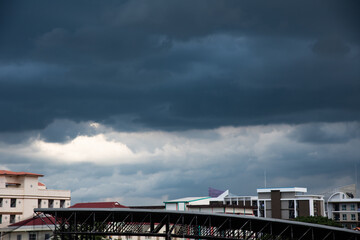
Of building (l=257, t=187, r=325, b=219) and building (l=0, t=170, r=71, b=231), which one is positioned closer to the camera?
building (l=0, t=170, r=71, b=231)

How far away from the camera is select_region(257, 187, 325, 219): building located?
127750mm

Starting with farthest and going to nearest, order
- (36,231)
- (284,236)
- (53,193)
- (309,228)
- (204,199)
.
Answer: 1. (204,199)
2. (53,193)
3. (36,231)
4. (284,236)
5. (309,228)

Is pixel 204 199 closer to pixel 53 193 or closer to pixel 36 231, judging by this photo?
pixel 53 193

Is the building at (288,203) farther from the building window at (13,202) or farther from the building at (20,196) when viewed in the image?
the building window at (13,202)

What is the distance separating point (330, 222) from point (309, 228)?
53.9 m

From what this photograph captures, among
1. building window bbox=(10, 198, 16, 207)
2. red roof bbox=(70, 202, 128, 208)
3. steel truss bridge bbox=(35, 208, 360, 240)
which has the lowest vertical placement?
steel truss bridge bbox=(35, 208, 360, 240)


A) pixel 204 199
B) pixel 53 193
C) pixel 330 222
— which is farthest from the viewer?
pixel 204 199

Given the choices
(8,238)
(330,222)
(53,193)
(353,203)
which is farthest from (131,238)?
(353,203)

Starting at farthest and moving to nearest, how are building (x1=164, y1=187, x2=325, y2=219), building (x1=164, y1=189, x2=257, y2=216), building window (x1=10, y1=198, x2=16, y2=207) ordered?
building (x1=164, y1=187, x2=325, y2=219) < building (x1=164, y1=189, x2=257, y2=216) < building window (x1=10, y1=198, x2=16, y2=207)

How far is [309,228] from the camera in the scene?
54312mm

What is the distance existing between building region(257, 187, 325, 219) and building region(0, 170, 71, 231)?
191 feet

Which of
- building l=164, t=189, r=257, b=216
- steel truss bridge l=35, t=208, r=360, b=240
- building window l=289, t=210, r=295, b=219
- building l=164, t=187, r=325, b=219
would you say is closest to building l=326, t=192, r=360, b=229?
building l=164, t=187, r=325, b=219

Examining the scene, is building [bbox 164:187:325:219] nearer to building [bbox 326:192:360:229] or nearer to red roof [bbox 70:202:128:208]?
building [bbox 326:192:360:229]

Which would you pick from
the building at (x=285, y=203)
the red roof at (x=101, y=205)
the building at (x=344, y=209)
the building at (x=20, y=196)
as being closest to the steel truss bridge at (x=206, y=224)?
the building at (x=20, y=196)
